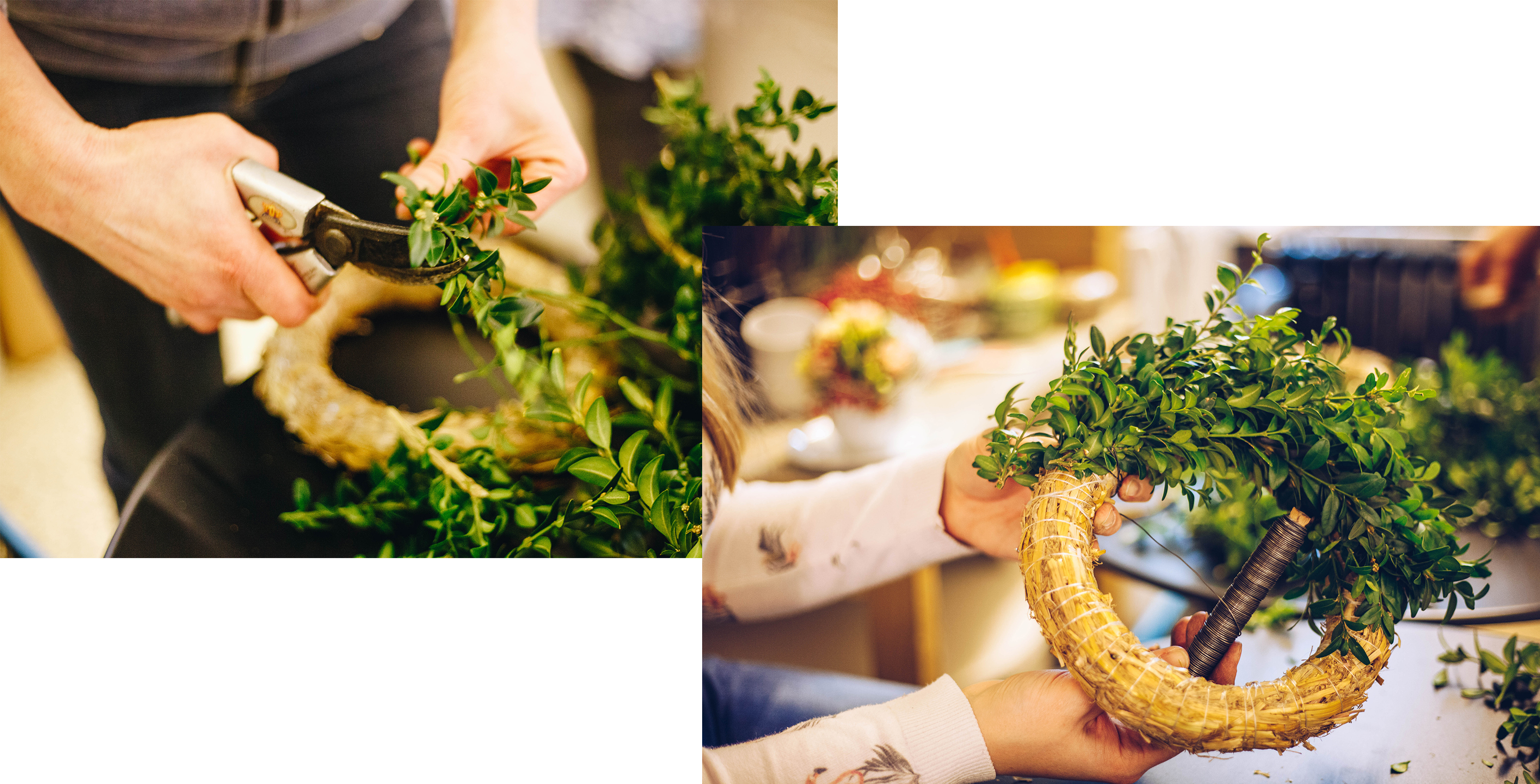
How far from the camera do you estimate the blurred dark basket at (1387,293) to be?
2.17ft

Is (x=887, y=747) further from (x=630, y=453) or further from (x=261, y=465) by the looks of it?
(x=261, y=465)

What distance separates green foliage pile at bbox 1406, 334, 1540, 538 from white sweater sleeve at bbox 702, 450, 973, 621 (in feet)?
1.48

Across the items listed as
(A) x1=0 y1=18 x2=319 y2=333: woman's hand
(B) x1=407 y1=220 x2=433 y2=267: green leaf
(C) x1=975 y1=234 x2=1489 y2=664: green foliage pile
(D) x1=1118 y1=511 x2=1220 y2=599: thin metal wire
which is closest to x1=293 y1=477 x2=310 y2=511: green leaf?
(A) x1=0 y1=18 x2=319 y2=333: woman's hand

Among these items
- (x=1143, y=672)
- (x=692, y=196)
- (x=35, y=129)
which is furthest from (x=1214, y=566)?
(x=35, y=129)

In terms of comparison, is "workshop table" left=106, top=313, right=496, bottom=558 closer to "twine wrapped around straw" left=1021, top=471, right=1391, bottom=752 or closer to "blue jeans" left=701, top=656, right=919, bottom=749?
"blue jeans" left=701, top=656, right=919, bottom=749

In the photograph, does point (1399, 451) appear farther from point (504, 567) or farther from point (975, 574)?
point (504, 567)

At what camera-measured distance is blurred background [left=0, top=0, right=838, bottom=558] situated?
2.56 feet

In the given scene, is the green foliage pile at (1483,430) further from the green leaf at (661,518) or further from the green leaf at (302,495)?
the green leaf at (302,495)

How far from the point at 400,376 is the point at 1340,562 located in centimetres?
89

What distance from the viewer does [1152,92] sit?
0.74 metres

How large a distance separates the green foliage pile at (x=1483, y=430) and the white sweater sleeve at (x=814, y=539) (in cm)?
45

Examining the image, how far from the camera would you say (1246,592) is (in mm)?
633

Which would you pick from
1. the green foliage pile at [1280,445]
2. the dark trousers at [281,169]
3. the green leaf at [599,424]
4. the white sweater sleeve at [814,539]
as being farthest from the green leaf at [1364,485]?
the dark trousers at [281,169]

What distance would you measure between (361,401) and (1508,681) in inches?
42.1
